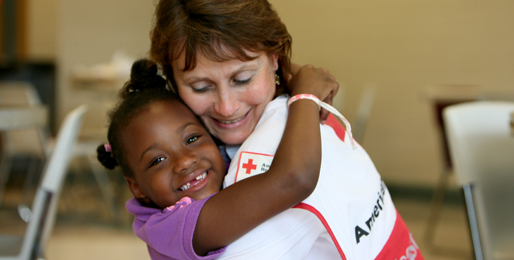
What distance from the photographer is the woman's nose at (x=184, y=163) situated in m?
0.94

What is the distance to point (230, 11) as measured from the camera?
90cm

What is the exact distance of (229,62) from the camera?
927mm

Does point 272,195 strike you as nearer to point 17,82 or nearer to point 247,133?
point 247,133

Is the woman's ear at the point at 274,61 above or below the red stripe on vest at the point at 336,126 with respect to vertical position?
above

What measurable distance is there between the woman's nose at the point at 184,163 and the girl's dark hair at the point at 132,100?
0.13 metres

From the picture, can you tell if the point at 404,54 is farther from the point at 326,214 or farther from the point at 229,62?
the point at 326,214

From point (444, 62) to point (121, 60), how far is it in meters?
3.06

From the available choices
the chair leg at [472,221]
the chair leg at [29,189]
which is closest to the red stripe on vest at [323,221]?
the chair leg at [472,221]

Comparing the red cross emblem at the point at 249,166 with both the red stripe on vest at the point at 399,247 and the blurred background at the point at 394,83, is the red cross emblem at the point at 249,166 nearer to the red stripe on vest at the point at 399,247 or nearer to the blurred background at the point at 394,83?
the red stripe on vest at the point at 399,247

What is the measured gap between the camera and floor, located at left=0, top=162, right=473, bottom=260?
3107mm

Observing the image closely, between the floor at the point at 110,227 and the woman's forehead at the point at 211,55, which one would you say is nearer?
the woman's forehead at the point at 211,55

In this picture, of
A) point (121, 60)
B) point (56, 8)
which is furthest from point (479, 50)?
point (56, 8)

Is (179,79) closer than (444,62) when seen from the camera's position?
Yes

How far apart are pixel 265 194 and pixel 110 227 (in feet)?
10.7
